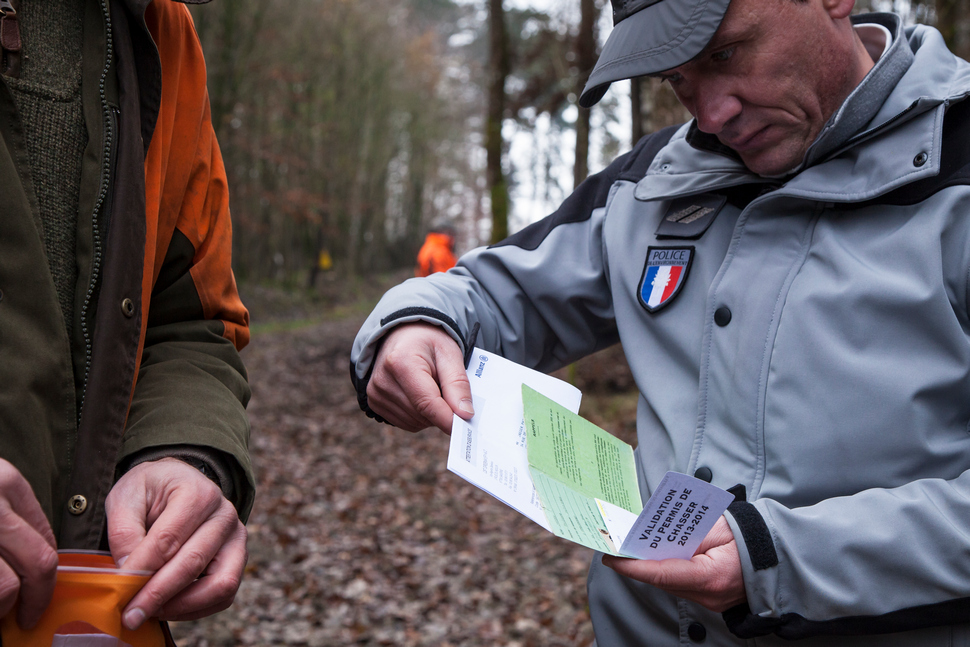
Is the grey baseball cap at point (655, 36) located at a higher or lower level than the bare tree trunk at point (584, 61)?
higher

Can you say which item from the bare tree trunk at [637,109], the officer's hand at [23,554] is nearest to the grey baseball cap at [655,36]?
the officer's hand at [23,554]

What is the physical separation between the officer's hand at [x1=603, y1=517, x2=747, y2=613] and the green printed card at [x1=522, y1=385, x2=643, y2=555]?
0.07 metres

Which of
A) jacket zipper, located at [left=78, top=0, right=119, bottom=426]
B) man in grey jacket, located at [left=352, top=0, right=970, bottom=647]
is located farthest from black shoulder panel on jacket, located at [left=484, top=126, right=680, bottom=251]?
jacket zipper, located at [left=78, top=0, right=119, bottom=426]

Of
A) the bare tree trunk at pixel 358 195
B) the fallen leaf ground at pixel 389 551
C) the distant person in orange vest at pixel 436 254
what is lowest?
the bare tree trunk at pixel 358 195

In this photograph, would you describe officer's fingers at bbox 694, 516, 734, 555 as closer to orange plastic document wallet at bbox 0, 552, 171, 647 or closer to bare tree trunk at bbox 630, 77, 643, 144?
orange plastic document wallet at bbox 0, 552, 171, 647

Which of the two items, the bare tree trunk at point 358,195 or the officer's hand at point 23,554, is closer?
the officer's hand at point 23,554

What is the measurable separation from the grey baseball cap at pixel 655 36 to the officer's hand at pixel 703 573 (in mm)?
970

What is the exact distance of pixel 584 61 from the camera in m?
8.83

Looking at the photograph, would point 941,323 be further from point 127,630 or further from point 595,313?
point 127,630

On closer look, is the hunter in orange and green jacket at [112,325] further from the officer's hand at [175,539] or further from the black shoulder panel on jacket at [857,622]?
the black shoulder panel on jacket at [857,622]

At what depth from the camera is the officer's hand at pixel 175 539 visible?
3.74 ft

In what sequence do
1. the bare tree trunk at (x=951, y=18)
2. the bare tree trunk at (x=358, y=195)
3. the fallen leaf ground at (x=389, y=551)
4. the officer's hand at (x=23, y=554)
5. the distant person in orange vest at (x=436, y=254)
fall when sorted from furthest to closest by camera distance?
1. the bare tree trunk at (x=358, y=195)
2. the distant person in orange vest at (x=436, y=254)
3. the bare tree trunk at (x=951, y=18)
4. the fallen leaf ground at (x=389, y=551)
5. the officer's hand at (x=23, y=554)

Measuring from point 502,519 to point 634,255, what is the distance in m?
4.76

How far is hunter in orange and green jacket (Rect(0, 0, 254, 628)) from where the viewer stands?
1.13 metres
